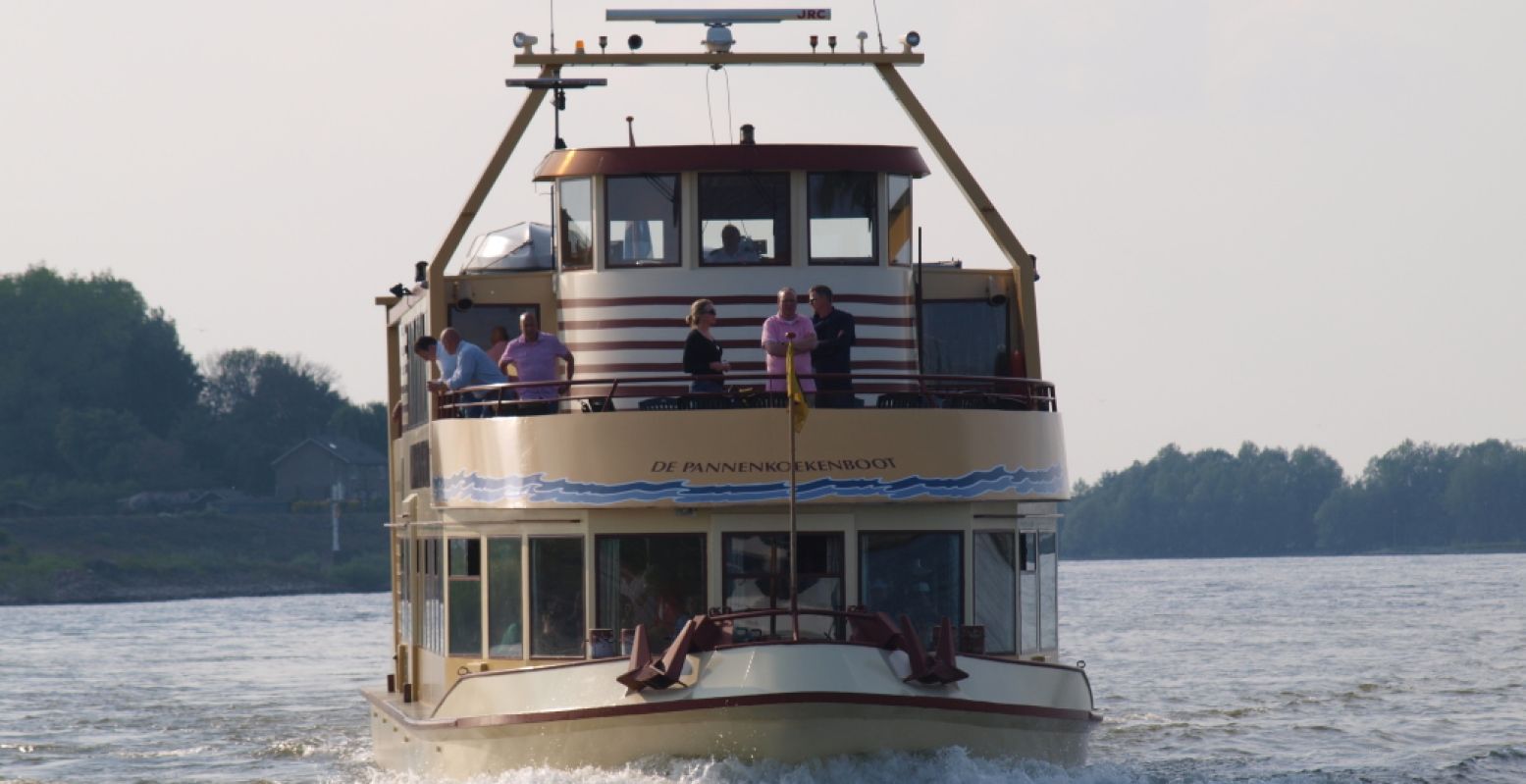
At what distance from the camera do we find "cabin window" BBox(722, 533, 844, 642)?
16078 millimetres

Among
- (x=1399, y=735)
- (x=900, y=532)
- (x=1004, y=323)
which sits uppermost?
(x=1004, y=323)

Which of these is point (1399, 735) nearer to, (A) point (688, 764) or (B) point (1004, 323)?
(B) point (1004, 323)

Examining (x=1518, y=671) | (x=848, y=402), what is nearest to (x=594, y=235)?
(x=848, y=402)

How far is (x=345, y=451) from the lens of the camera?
382 feet

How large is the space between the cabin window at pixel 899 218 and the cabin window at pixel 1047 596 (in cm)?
228

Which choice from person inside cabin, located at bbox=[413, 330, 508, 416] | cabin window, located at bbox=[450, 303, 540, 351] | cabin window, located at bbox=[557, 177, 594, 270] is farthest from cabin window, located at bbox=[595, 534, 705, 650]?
cabin window, located at bbox=[450, 303, 540, 351]

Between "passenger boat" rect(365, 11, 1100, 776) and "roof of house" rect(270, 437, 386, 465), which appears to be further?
"roof of house" rect(270, 437, 386, 465)

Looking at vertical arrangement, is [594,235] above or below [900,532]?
above

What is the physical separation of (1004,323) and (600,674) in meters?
5.31

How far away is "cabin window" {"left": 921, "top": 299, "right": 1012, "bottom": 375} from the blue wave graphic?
270 cm

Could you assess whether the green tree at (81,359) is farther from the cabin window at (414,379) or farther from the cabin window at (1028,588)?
the cabin window at (1028,588)

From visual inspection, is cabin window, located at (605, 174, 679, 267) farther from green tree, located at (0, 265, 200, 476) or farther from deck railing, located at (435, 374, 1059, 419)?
green tree, located at (0, 265, 200, 476)

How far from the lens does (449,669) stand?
17.7 meters

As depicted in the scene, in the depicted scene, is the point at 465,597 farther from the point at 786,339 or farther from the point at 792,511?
the point at 792,511
